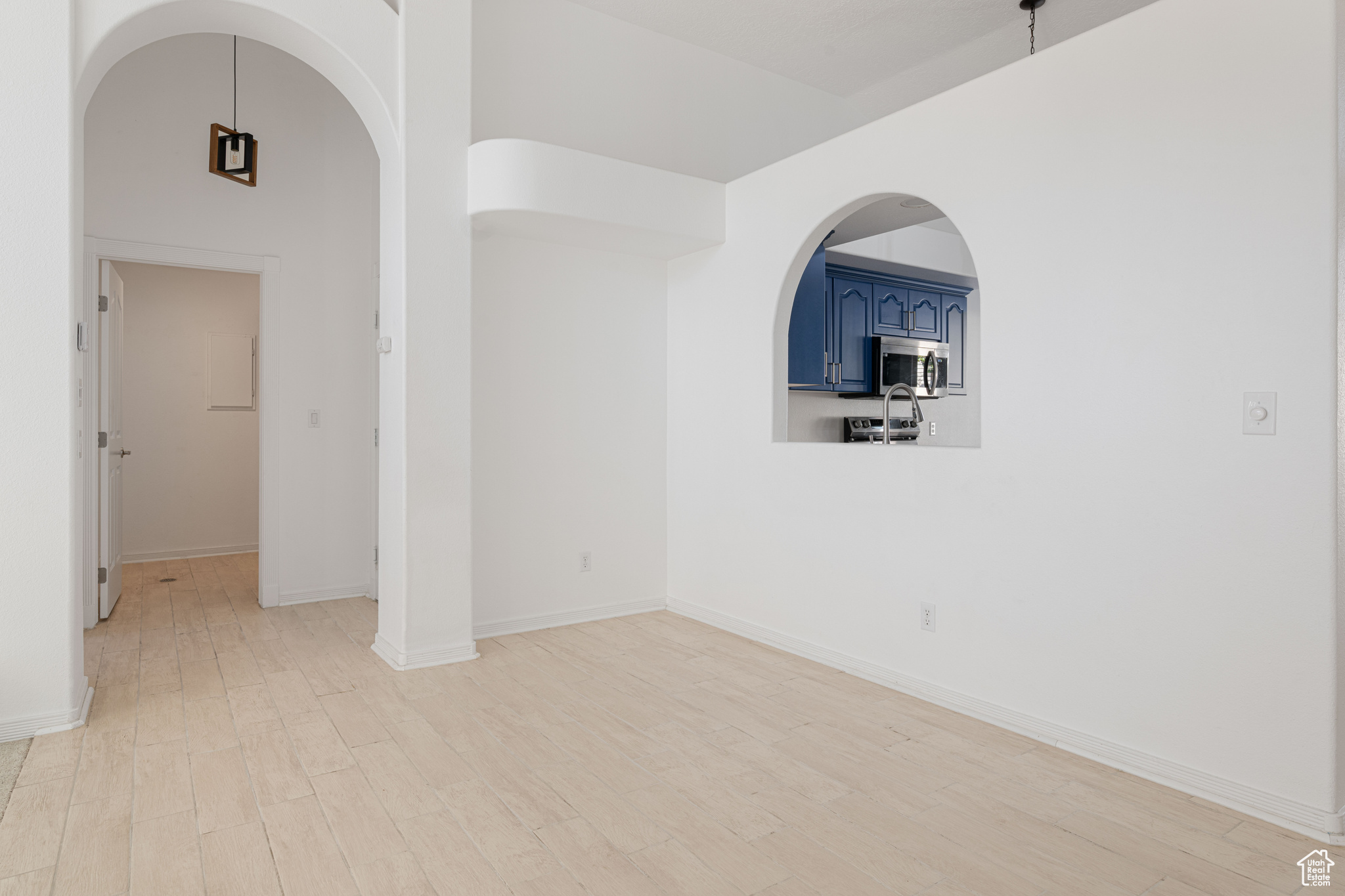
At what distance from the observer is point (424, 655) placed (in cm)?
352

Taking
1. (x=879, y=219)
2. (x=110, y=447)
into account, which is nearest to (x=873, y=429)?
(x=879, y=219)

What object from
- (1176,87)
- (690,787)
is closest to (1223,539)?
(1176,87)

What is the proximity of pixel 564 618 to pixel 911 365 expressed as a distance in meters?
3.67

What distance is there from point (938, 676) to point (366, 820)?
215 cm

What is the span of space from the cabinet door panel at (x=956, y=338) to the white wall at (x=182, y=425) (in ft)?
19.9

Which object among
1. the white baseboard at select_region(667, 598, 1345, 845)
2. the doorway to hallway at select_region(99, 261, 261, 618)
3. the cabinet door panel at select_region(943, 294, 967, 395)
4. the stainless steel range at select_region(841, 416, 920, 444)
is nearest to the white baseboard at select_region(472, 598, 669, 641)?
the white baseboard at select_region(667, 598, 1345, 845)

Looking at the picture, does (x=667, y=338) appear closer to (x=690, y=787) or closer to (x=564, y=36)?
(x=564, y=36)

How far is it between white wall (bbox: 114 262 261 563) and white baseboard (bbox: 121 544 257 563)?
0.01 metres

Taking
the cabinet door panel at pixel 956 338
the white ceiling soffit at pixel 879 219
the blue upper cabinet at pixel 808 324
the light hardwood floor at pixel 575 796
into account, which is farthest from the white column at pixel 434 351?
the cabinet door panel at pixel 956 338

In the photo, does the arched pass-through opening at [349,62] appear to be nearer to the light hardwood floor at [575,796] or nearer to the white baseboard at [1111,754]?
the light hardwood floor at [575,796]

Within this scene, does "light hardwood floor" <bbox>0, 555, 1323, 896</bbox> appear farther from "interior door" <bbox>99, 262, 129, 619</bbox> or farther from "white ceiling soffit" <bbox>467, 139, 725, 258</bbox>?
"white ceiling soffit" <bbox>467, 139, 725, 258</bbox>

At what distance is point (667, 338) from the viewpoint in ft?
15.3

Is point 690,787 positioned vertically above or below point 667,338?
below

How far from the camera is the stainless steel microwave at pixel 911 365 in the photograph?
6.14m
